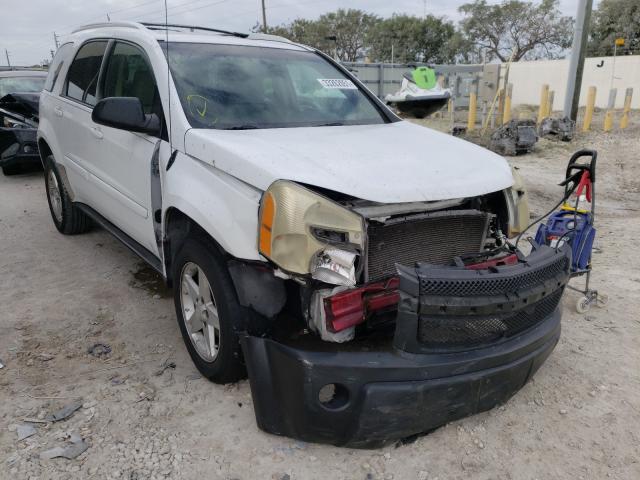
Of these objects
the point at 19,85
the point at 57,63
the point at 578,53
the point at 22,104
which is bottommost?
the point at 22,104

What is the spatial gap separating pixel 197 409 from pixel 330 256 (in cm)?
120

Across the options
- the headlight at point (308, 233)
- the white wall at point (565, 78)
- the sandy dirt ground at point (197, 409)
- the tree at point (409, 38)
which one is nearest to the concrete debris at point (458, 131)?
the sandy dirt ground at point (197, 409)

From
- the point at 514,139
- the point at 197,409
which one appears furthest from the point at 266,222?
the point at 514,139

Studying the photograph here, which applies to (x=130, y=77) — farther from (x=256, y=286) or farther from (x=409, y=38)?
(x=409, y=38)

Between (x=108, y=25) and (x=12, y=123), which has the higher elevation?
(x=108, y=25)

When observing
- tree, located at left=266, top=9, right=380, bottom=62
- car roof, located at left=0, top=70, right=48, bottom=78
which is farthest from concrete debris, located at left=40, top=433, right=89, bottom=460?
tree, located at left=266, top=9, right=380, bottom=62

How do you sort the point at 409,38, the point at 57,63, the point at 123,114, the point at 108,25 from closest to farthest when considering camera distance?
the point at 123,114 → the point at 108,25 → the point at 57,63 → the point at 409,38

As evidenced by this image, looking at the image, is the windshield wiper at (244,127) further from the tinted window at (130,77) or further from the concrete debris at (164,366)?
the concrete debris at (164,366)

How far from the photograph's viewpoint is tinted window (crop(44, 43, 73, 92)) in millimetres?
4715

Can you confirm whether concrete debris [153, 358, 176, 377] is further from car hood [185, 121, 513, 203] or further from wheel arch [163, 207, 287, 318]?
car hood [185, 121, 513, 203]

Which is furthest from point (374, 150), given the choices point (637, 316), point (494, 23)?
point (494, 23)

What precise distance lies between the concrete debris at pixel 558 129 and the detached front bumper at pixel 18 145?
10.8 m

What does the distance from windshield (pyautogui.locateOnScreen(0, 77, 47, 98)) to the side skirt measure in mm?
5553

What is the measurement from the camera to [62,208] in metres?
5.24
